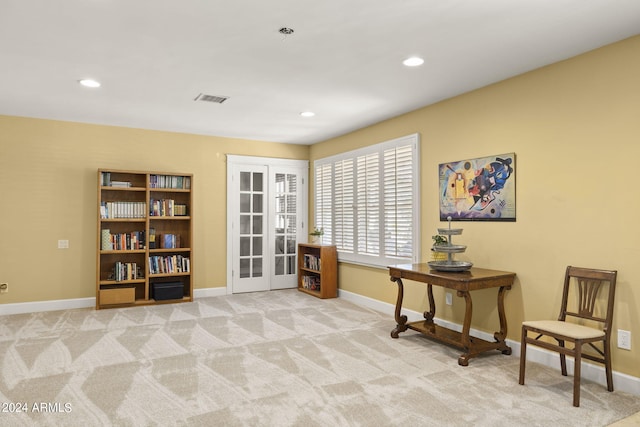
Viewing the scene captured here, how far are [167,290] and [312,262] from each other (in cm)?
220

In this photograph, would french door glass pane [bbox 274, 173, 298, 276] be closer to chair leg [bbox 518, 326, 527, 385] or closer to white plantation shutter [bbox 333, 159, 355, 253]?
white plantation shutter [bbox 333, 159, 355, 253]

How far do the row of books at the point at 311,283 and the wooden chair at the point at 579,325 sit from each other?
12.5 feet

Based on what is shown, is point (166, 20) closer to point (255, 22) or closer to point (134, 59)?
point (255, 22)

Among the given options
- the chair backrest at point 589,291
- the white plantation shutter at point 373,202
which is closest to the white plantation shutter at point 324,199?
the white plantation shutter at point 373,202

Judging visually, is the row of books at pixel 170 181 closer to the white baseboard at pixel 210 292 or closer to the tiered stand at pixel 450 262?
the white baseboard at pixel 210 292

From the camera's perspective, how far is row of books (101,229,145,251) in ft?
17.9

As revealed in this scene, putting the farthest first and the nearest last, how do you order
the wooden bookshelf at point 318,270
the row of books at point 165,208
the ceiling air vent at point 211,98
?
the wooden bookshelf at point 318,270
the row of books at point 165,208
the ceiling air vent at point 211,98

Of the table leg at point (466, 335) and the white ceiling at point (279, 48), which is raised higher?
the white ceiling at point (279, 48)

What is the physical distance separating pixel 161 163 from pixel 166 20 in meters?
3.65

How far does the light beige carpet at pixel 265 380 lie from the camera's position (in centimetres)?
257

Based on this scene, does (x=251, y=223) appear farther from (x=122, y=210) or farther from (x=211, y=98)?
(x=211, y=98)

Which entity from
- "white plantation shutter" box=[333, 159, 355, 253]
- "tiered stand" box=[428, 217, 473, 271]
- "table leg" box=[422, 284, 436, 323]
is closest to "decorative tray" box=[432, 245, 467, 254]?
"tiered stand" box=[428, 217, 473, 271]

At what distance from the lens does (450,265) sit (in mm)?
3775

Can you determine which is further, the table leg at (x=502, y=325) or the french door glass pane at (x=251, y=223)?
the french door glass pane at (x=251, y=223)
